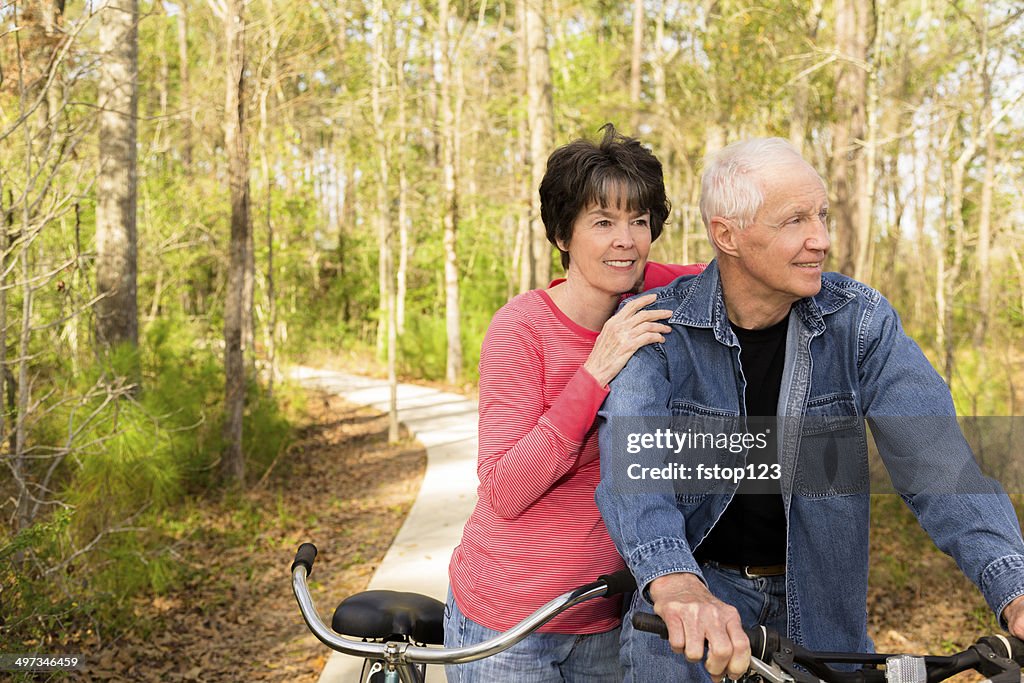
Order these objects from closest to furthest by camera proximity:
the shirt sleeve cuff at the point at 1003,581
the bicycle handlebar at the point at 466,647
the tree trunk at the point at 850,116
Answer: the shirt sleeve cuff at the point at 1003,581
the bicycle handlebar at the point at 466,647
the tree trunk at the point at 850,116

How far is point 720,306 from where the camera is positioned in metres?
2.12

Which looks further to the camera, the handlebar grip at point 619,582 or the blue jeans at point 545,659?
the blue jeans at point 545,659

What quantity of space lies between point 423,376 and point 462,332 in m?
1.21

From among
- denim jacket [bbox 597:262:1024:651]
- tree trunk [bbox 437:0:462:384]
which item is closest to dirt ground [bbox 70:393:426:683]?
denim jacket [bbox 597:262:1024:651]

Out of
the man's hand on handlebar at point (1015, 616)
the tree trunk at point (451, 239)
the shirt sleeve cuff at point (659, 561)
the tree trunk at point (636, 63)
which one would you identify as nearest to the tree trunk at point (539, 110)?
the tree trunk at point (451, 239)

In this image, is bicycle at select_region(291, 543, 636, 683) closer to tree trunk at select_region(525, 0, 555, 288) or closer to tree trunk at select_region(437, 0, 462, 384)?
tree trunk at select_region(525, 0, 555, 288)

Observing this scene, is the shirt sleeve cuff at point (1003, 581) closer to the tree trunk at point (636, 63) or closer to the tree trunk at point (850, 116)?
the tree trunk at point (850, 116)

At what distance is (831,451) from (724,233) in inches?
19.8

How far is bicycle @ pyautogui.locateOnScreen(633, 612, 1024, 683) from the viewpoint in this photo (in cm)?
162

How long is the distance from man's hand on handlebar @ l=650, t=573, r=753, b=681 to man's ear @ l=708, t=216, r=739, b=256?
2.39 ft

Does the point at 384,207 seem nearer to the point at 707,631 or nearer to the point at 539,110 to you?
the point at 539,110

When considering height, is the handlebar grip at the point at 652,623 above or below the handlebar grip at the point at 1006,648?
above

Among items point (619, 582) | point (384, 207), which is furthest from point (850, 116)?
point (619, 582)

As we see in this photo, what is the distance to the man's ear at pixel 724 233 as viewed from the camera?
2.06m
